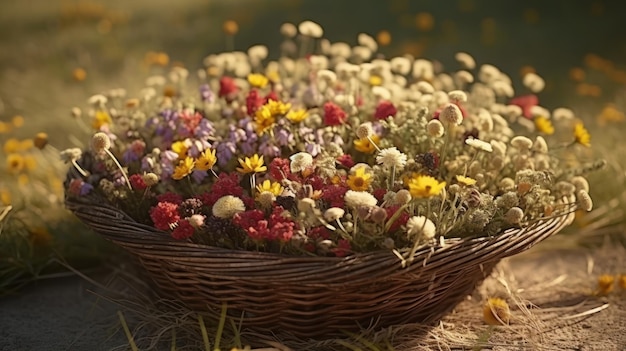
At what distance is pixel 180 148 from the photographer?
2.13m

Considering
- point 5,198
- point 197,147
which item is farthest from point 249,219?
point 5,198

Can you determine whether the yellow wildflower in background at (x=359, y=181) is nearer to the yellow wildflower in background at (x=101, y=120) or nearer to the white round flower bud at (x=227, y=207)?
the white round flower bud at (x=227, y=207)

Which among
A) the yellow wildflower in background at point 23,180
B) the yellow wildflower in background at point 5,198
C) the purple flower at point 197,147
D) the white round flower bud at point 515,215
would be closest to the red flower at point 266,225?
the purple flower at point 197,147

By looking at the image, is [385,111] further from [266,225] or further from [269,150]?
[266,225]

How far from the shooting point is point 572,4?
17.4 ft

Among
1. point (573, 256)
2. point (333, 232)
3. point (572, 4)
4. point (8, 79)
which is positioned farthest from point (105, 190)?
point (572, 4)

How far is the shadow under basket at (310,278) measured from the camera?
1.75m

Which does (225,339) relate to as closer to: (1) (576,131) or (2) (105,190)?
(2) (105,190)

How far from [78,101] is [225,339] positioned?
7.30 ft

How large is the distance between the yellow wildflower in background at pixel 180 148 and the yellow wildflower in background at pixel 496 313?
2.98ft

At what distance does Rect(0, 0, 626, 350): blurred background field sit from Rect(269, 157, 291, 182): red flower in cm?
88

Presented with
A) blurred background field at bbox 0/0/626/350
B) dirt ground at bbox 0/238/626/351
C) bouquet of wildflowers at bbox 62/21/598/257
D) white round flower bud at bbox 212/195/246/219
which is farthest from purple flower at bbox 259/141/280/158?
blurred background field at bbox 0/0/626/350

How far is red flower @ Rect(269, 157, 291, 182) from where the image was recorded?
196 centimetres

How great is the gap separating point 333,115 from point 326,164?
0.82ft
